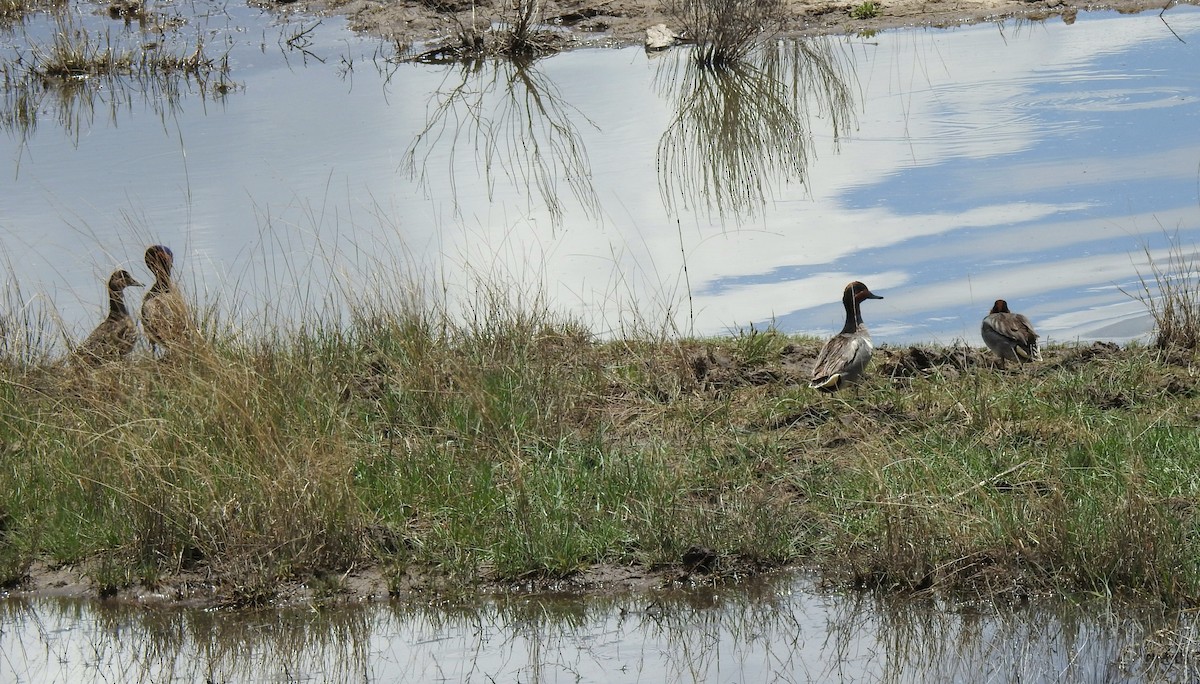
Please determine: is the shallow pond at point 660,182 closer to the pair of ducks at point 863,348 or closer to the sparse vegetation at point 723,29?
the sparse vegetation at point 723,29

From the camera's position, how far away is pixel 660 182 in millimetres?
12891

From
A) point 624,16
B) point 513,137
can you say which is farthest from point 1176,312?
point 624,16

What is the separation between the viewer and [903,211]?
11.7m

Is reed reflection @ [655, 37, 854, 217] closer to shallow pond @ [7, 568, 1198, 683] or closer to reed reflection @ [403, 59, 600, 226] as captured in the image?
reed reflection @ [403, 59, 600, 226]

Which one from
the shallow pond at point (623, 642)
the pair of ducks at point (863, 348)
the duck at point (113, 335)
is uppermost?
the duck at point (113, 335)

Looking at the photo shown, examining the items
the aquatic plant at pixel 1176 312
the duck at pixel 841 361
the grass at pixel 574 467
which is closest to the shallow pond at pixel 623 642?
the grass at pixel 574 467

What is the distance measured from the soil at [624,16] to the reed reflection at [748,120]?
147 cm

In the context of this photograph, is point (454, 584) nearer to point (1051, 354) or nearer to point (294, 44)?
point (1051, 354)

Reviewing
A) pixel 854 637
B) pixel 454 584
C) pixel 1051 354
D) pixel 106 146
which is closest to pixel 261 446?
pixel 454 584

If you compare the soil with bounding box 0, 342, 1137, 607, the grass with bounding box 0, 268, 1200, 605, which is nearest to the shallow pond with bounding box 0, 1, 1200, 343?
the grass with bounding box 0, 268, 1200, 605

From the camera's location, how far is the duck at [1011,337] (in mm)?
8156

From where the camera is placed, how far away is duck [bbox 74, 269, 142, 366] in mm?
8438

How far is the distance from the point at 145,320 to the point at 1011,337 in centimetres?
517

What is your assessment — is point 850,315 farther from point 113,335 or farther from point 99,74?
point 99,74
